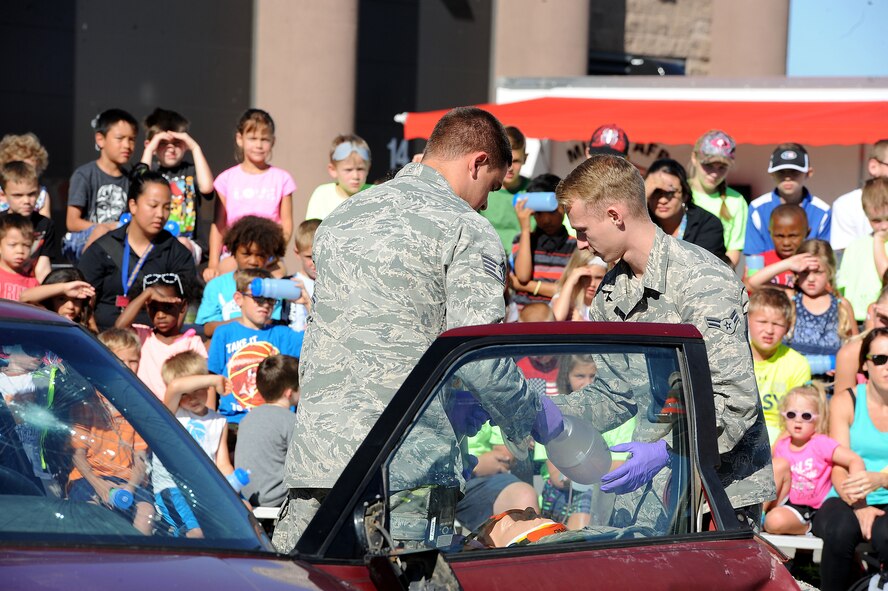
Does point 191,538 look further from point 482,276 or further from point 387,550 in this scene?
point 482,276

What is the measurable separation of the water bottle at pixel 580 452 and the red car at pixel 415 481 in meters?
0.02

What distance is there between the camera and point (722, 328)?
3617 mm

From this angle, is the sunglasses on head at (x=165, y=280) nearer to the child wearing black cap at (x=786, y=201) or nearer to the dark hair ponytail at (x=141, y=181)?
the dark hair ponytail at (x=141, y=181)

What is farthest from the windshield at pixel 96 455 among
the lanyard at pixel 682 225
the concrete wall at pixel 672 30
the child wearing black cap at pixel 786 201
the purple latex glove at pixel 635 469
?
the concrete wall at pixel 672 30

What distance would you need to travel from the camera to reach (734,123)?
9812mm

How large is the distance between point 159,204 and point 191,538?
15.5ft

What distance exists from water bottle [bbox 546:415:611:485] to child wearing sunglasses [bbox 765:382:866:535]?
3.47 metres

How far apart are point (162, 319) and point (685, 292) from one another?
4041 mm

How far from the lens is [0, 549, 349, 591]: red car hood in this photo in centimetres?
244

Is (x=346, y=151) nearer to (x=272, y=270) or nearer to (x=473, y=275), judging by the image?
(x=272, y=270)

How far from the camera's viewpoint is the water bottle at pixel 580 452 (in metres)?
3.12

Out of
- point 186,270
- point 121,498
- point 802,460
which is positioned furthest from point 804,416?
point 121,498

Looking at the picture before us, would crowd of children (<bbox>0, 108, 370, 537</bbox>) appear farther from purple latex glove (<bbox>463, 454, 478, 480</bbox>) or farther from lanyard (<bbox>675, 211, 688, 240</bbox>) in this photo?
purple latex glove (<bbox>463, 454, 478, 480</bbox>)

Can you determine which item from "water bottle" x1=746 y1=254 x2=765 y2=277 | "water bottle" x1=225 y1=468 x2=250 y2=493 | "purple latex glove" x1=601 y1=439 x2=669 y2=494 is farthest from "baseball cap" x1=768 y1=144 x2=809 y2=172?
"purple latex glove" x1=601 y1=439 x2=669 y2=494
